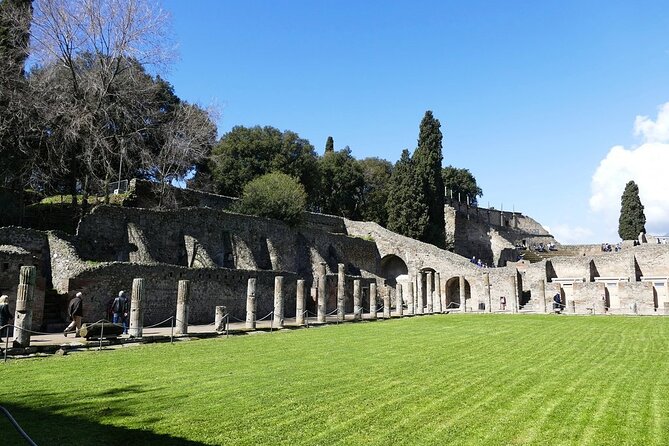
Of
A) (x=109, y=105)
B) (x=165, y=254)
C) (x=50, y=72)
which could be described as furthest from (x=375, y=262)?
(x=50, y=72)

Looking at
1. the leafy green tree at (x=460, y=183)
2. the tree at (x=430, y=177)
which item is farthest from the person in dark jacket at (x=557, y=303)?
the leafy green tree at (x=460, y=183)

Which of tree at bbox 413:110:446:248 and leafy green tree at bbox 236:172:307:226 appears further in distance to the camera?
tree at bbox 413:110:446:248

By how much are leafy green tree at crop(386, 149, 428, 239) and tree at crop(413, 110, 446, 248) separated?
13.8 inches

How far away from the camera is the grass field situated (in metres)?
5.89

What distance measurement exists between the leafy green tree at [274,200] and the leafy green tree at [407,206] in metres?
13.4

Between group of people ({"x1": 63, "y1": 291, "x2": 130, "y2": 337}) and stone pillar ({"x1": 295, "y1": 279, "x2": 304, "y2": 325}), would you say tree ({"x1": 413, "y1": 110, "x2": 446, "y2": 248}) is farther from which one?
group of people ({"x1": 63, "y1": 291, "x2": 130, "y2": 337})

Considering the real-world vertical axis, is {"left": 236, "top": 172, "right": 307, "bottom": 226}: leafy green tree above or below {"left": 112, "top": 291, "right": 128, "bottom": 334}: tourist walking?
above

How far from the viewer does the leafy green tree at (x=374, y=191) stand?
188ft

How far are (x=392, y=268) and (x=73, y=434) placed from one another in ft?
138

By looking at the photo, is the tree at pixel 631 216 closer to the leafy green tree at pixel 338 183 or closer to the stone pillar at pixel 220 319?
the leafy green tree at pixel 338 183

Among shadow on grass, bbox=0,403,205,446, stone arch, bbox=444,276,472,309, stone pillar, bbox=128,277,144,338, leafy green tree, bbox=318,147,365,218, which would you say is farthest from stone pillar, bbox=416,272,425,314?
shadow on grass, bbox=0,403,205,446

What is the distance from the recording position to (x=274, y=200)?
36.1 meters

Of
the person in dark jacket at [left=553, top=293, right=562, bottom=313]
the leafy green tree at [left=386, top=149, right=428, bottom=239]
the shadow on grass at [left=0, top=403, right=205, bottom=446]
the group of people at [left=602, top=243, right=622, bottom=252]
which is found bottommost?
the shadow on grass at [left=0, top=403, right=205, bottom=446]

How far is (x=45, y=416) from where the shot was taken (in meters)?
6.56
